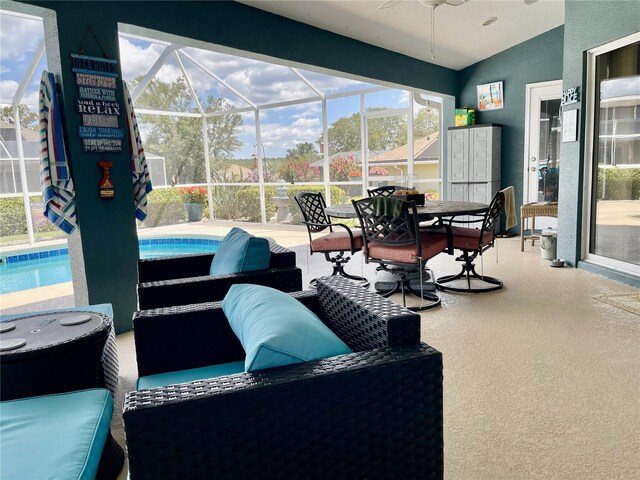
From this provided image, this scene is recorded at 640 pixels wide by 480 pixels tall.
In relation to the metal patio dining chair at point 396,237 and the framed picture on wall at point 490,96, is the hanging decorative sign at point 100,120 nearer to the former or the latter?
the metal patio dining chair at point 396,237

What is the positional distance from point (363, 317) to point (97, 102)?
2685 millimetres

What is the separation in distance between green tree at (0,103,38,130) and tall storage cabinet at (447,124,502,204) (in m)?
6.83

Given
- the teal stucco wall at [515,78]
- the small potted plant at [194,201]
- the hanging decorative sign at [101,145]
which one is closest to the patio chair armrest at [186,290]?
the hanging decorative sign at [101,145]

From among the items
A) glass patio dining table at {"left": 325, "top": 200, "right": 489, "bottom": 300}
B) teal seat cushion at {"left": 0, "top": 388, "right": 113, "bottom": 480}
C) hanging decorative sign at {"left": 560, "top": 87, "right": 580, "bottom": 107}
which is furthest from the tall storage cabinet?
teal seat cushion at {"left": 0, "top": 388, "right": 113, "bottom": 480}

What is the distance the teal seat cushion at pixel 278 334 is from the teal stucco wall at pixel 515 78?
266 inches

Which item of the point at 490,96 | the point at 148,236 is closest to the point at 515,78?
the point at 490,96

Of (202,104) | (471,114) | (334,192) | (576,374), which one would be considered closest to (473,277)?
(576,374)

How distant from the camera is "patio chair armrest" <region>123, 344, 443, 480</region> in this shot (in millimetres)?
986

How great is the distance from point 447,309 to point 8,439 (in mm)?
3149

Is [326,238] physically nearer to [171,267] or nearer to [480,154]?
[171,267]

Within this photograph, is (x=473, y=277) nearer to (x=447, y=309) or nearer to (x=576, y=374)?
(x=447, y=309)

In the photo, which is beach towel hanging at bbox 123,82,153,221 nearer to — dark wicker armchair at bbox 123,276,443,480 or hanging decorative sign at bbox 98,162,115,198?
hanging decorative sign at bbox 98,162,115,198

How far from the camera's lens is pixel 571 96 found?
4.92 meters

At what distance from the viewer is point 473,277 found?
15.3 ft
